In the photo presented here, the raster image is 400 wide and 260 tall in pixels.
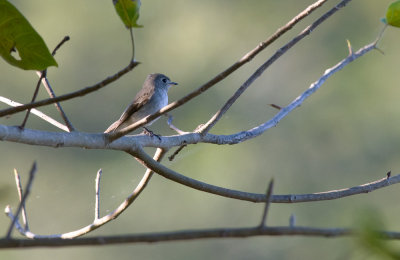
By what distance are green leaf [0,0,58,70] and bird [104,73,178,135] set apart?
3.08m

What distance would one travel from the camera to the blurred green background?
9984 millimetres

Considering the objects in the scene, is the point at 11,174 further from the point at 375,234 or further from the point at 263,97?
the point at 375,234

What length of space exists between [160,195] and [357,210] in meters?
10.2

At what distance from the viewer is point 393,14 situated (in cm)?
205

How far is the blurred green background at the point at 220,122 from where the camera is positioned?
9.98 metres

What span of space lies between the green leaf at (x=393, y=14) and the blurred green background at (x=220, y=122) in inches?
245

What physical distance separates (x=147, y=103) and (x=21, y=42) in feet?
11.6

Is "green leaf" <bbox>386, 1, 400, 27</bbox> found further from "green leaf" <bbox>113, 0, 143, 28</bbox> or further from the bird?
the bird

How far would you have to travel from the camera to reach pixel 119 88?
1297 centimetres

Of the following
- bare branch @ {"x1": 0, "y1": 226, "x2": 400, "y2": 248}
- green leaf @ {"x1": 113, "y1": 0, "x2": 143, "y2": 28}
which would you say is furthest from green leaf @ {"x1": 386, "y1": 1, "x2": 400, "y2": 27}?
bare branch @ {"x1": 0, "y1": 226, "x2": 400, "y2": 248}

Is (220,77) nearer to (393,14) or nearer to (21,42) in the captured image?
(21,42)

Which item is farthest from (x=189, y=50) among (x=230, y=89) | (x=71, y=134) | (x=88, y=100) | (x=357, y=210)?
(x=357, y=210)

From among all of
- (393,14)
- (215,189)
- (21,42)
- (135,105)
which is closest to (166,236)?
(21,42)

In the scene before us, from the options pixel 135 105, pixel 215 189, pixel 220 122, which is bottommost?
pixel 215 189
